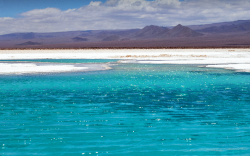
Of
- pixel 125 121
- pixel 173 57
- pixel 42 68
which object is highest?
pixel 42 68

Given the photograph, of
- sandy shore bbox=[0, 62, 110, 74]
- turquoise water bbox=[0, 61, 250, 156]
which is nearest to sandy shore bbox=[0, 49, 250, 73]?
sandy shore bbox=[0, 62, 110, 74]

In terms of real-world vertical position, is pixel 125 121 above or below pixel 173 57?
below

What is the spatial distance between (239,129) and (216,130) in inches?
26.9

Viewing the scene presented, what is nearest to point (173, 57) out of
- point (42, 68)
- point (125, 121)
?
point (42, 68)

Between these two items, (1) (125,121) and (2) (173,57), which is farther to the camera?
(2) (173,57)

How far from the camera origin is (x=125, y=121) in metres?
9.84

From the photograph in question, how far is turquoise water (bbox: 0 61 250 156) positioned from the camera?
7.33 metres

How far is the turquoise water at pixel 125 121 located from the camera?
7.33 meters

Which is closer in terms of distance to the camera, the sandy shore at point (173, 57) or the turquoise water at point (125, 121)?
the turquoise water at point (125, 121)

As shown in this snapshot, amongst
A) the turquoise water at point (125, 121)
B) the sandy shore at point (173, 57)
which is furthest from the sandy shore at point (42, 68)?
the turquoise water at point (125, 121)

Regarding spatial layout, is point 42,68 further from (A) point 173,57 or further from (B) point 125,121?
(A) point 173,57

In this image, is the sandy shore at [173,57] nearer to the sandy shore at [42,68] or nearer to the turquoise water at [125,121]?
the sandy shore at [42,68]

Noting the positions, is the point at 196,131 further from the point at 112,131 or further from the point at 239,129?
the point at 112,131

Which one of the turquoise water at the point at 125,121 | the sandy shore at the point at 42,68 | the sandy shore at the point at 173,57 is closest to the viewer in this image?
the turquoise water at the point at 125,121
